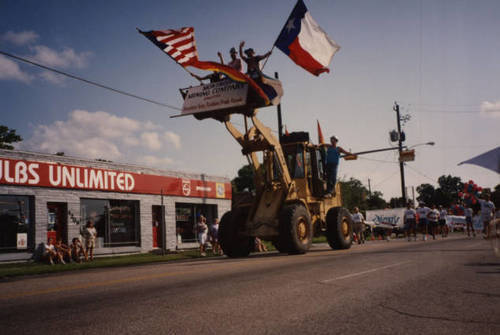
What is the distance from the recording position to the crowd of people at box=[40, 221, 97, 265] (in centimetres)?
1586

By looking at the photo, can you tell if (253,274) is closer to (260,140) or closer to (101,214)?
(260,140)

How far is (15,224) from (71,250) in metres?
2.59

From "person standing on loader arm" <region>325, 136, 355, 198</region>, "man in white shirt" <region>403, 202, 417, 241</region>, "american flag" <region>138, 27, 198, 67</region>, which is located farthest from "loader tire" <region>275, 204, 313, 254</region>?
"man in white shirt" <region>403, 202, 417, 241</region>

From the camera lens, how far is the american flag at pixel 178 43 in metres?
12.3

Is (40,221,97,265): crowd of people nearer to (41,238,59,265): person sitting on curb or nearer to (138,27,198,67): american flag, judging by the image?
(41,238,59,265): person sitting on curb

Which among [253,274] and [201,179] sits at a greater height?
[201,179]

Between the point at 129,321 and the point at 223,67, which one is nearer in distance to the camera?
the point at 129,321

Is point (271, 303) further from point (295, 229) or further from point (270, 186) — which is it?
point (270, 186)

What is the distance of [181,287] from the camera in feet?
20.5

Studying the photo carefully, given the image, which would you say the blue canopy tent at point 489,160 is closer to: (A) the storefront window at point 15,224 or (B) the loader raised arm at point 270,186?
(B) the loader raised arm at point 270,186

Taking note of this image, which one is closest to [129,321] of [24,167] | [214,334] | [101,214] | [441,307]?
[214,334]

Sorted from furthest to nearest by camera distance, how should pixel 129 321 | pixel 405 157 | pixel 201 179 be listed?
pixel 405 157, pixel 201 179, pixel 129 321

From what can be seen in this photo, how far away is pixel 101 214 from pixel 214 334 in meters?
18.2

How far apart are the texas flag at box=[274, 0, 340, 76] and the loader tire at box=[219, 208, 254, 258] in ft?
15.9
